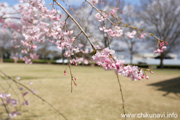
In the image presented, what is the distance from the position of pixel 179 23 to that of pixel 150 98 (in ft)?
53.8

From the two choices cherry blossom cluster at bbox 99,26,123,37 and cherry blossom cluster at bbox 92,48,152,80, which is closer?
cherry blossom cluster at bbox 92,48,152,80

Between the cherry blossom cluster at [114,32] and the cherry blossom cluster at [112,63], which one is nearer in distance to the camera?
the cherry blossom cluster at [112,63]

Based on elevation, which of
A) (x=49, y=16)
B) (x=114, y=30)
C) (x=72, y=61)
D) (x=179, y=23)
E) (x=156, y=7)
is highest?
(x=156, y=7)

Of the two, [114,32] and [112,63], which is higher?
[114,32]

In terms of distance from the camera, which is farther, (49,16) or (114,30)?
(49,16)

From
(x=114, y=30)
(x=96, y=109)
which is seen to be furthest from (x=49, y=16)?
(x=96, y=109)

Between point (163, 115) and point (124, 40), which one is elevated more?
point (124, 40)

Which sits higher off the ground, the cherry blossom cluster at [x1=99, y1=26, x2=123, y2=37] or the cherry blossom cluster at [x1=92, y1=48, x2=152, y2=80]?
the cherry blossom cluster at [x1=99, y1=26, x2=123, y2=37]

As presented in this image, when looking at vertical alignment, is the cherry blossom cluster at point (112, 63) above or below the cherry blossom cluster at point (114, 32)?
below

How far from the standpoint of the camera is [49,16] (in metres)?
2.03

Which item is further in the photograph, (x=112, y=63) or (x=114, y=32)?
(x=114, y=32)

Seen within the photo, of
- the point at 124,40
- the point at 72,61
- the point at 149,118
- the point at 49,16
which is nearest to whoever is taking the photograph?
the point at 72,61

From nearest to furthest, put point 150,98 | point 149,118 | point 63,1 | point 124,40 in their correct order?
point 63,1
point 149,118
point 150,98
point 124,40

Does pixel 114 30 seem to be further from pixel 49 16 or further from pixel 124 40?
pixel 124 40
